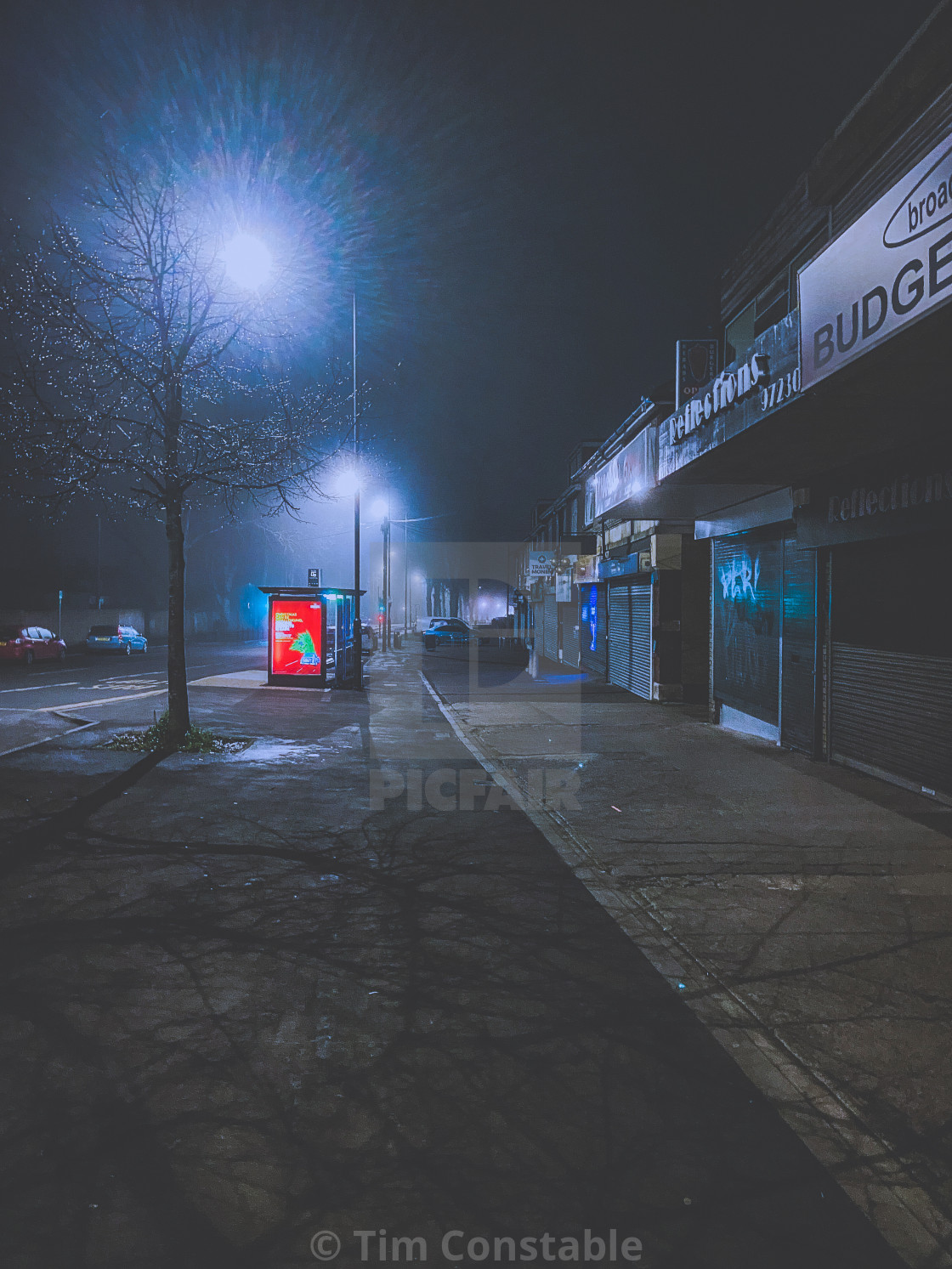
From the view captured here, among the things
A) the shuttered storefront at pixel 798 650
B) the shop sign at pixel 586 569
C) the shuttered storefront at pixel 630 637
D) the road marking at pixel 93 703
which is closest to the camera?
the shuttered storefront at pixel 798 650

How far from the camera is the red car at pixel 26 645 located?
92.6ft

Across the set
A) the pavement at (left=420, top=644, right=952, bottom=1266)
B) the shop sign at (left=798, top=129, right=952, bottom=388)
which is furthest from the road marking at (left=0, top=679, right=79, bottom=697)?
the shop sign at (left=798, top=129, right=952, bottom=388)

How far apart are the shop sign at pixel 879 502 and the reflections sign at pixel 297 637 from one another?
13218mm

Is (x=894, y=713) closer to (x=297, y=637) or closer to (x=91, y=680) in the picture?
(x=297, y=637)

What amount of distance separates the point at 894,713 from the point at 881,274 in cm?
541

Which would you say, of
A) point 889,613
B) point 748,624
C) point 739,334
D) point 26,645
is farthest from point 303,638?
point 889,613

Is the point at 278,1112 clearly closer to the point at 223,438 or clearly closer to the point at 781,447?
the point at 781,447

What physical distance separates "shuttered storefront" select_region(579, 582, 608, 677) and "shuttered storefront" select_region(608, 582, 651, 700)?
0.85 metres

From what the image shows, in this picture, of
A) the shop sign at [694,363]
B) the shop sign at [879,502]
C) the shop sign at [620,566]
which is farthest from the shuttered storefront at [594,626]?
the shop sign at [879,502]

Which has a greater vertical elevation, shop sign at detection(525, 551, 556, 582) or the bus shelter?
shop sign at detection(525, 551, 556, 582)

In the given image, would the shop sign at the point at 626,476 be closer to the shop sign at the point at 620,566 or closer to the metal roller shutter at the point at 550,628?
the shop sign at the point at 620,566

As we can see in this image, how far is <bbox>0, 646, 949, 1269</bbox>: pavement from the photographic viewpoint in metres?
2.66

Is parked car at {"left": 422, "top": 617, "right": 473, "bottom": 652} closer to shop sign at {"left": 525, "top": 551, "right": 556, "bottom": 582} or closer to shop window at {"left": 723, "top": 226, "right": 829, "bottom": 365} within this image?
shop sign at {"left": 525, "top": 551, "right": 556, "bottom": 582}

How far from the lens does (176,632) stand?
12055mm
